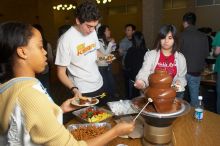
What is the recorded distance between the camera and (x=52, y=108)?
1073 mm

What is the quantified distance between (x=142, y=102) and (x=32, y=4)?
1178cm

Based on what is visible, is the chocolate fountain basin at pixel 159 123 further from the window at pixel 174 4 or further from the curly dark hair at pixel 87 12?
the window at pixel 174 4

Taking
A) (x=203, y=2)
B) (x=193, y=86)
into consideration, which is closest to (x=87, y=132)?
(x=193, y=86)

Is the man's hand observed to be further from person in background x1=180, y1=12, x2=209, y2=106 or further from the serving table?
person in background x1=180, y1=12, x2=209, y2=106

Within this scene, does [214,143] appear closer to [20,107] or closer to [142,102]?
[142,102]

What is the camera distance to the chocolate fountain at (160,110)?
1.42 meters

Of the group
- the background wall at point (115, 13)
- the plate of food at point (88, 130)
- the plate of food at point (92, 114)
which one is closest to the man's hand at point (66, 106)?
the plate of food at point (88, 130)

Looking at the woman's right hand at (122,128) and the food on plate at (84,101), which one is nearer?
the woman's right hand at (122,128)

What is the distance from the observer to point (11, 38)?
1.05m

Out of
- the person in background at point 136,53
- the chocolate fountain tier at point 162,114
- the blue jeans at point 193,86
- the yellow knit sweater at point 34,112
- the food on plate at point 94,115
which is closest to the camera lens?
the yellow knit sweater at point 34,112

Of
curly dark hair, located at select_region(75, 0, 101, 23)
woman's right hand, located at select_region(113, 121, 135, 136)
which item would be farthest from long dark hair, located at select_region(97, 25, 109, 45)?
woman's right hand, located at select_region(113, 121, 135, 136)

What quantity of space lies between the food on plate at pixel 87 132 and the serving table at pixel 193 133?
4.8 inches

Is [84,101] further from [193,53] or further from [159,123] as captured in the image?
[193,53]

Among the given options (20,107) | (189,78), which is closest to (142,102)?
(20,107)
